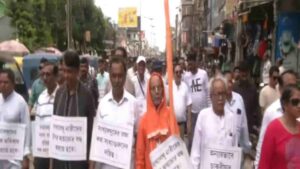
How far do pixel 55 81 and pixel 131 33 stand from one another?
16368cm

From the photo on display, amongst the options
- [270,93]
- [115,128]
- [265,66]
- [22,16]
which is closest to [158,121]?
[115,128]

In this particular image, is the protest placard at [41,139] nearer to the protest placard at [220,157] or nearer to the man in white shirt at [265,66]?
the protest placard at [220,157]

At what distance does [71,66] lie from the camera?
6.71 metres

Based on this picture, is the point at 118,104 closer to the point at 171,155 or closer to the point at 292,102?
the point at 171,155

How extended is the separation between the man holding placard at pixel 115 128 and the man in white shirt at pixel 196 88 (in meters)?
5.72

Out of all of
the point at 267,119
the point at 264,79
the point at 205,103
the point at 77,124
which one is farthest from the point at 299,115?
the point at 264,79

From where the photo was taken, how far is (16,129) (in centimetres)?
757

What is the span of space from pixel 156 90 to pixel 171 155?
2.21 feet

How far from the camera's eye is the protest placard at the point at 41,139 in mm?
7629

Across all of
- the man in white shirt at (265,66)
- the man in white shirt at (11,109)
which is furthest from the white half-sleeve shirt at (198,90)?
the man in white shirt at (11,109)

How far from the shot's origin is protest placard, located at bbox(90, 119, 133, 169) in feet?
22.1

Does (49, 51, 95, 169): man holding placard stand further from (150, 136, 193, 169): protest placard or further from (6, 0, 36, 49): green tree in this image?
(6, 0, 36, 49): green tree

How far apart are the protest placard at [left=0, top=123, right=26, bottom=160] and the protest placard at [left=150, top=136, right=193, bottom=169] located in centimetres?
180

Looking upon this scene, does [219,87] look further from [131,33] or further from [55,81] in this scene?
[131,33]
